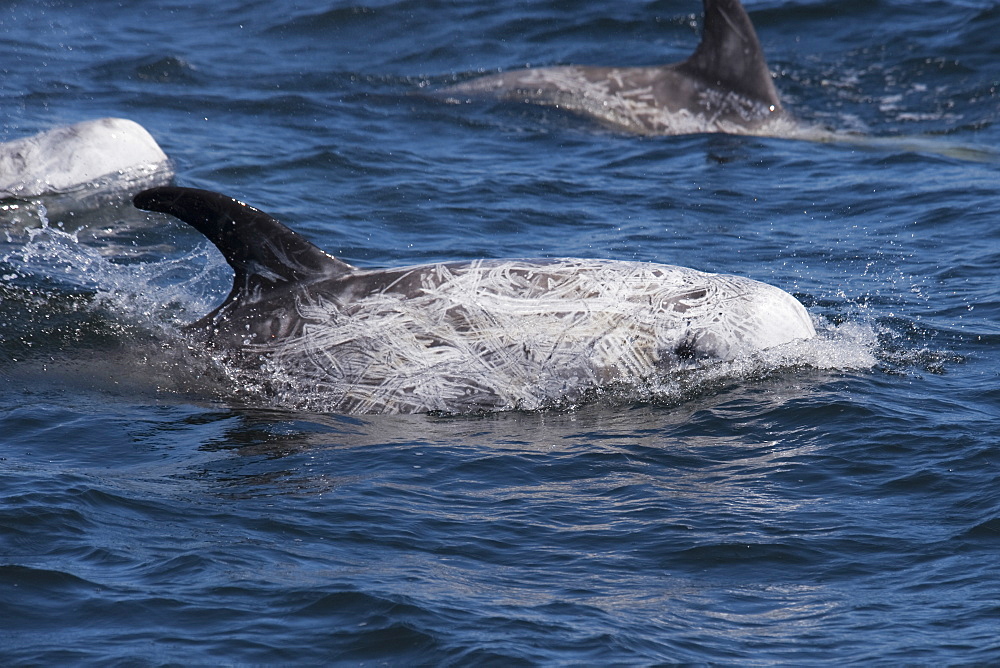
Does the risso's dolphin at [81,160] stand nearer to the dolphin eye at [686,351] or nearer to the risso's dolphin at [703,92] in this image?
the risso's dolphin at [703,92]

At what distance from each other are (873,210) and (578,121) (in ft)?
15.9

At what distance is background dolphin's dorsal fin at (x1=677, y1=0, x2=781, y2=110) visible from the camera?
17609mm

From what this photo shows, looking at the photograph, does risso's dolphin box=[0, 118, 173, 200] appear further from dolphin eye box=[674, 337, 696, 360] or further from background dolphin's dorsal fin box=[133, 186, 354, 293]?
dolphin eye box=[674, 337, 696, 360]

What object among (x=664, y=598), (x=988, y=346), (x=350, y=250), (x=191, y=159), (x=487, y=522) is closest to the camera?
(x=664, y=598)

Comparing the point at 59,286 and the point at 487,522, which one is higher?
the point at 59,286

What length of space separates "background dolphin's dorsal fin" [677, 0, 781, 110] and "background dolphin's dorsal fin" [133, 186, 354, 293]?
9.59m

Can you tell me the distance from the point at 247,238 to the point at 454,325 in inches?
60.3

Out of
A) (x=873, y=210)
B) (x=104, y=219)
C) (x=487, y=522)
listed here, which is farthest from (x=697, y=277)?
(x=104, y=219)

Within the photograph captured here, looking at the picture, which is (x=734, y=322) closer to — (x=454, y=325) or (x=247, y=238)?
(x=454, y=325)

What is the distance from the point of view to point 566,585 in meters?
6.48

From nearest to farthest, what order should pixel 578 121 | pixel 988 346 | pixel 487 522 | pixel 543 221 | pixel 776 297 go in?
pixel 487 522 < pixel 776 297 < pixel 988 346 < pixel 543 221 < pixel 578 121

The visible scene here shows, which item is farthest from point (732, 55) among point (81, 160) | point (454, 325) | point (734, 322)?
point (454, 325)

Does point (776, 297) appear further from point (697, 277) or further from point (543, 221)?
point (543, 221)

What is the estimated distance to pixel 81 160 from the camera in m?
14.5
